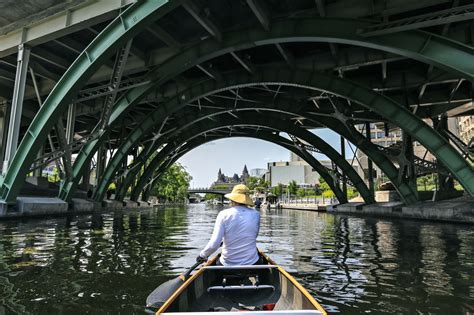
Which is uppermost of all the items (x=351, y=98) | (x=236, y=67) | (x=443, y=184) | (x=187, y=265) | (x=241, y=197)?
(x=236, y=67)

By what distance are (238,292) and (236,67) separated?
928 inches

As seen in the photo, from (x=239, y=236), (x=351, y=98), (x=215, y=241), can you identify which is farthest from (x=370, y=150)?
(x=215, y=241)

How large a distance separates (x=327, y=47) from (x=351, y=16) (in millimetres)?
6192

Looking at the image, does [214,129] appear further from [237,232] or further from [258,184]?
[258,184]

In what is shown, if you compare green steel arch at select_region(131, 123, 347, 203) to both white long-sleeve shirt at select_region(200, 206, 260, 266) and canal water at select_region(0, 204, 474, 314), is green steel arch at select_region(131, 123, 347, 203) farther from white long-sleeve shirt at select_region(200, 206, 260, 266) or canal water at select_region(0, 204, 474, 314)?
white long-sleeve shirt at select_region(200, 206, 260, 266)

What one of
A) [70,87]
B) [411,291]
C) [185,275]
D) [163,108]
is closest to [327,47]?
[163,108]

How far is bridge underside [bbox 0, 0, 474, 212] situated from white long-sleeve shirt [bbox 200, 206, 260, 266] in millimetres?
11376

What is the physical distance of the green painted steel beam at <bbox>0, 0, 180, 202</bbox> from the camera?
1419 cm

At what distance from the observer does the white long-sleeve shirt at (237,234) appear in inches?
201

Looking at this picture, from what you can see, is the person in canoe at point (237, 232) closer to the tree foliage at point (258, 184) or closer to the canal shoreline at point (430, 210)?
the canal shoreline at point (430, 210)

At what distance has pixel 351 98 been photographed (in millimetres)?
23734

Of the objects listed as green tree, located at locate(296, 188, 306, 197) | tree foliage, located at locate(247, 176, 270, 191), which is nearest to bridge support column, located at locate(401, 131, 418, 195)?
green tree, located at locate(296, 188, 306, 197)

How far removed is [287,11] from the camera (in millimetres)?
18375

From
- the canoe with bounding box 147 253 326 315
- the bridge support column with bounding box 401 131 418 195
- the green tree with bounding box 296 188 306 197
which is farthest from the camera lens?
the green tree with bounding box 296 188 306 197
